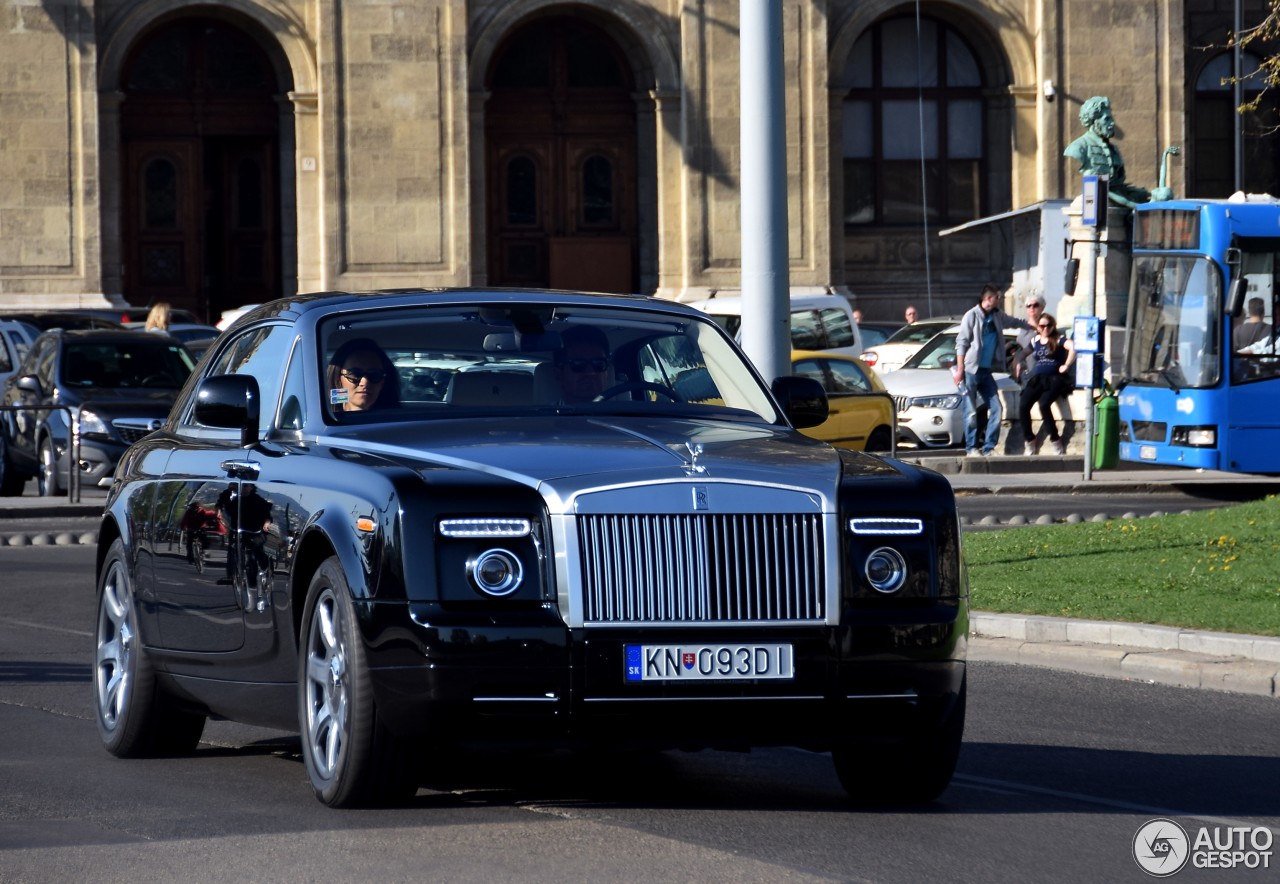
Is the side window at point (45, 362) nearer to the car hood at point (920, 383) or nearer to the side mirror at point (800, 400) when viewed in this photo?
the car hood at point (920, 383)

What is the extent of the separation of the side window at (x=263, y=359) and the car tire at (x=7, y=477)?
16.1m

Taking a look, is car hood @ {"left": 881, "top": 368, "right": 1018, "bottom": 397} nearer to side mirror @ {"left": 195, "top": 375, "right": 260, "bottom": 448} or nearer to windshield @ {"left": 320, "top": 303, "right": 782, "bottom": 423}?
windshield @ {"left": 320, "top": 303, "right": 782, "bottom": 423}

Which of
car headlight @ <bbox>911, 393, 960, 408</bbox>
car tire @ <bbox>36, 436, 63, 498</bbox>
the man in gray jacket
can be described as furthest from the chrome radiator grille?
car headlight @ <bbox>911, 393, 960, 408</bbox>

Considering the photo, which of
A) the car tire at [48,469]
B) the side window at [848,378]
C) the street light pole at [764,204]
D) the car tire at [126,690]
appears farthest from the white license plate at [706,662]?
the side window at [848,378]

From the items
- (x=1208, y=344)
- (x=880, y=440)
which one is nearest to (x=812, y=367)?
(x=880, y=440)

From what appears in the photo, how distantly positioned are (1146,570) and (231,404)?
25.0ft

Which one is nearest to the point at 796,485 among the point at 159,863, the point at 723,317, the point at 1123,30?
the point at 159,863

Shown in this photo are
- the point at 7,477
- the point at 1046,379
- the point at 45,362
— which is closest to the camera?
the point at 45,362

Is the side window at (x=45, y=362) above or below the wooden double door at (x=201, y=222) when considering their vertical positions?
below

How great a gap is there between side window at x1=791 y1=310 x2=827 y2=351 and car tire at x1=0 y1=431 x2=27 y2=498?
467 inches

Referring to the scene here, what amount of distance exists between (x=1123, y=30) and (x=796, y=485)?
38663 millimetres

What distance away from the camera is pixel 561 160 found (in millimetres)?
44312

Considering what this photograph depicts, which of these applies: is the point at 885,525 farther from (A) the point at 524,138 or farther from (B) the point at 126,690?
(A) the point at 524,138

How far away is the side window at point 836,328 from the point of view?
1298 inches
